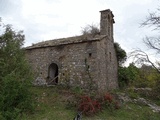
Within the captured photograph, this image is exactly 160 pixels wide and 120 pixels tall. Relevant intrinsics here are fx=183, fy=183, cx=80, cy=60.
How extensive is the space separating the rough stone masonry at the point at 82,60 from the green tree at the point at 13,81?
582cm

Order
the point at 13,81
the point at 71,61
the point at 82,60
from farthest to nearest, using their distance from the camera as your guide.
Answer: the point at 71,61, the point at 82,60, the point at 13,81

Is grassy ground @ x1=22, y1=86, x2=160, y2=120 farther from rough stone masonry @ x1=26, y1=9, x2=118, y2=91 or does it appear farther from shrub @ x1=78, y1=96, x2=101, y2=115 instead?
rough stone masonry @ x1=26, y1=9, x2=118, y2=91

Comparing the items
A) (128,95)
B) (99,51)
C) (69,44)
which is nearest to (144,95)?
(128,95)

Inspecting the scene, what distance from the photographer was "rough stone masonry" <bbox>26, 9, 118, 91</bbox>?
44.1ft

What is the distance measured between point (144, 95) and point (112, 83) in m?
2.92

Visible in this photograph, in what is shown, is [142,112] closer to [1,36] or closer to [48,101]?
[48,101]

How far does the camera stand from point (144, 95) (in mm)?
15898

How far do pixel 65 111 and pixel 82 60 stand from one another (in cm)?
465

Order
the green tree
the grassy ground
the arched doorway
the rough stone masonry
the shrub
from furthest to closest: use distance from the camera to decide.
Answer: the arched doorway < the rough stone masonry < the shrub < the grassy ground < the green tree

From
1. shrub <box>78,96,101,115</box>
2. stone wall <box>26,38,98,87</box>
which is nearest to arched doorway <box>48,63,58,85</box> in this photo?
stone wall <box>26,38,98,87</box>

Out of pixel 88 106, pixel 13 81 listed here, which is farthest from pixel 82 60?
pixel 13 81

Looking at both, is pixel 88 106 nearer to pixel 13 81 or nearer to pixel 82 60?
pixel 82 60

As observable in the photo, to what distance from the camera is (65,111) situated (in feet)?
33.9

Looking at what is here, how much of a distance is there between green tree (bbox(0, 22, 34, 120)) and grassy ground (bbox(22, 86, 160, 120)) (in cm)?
148
